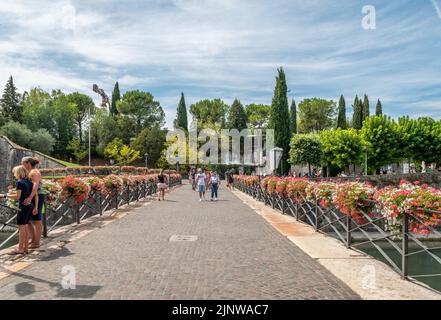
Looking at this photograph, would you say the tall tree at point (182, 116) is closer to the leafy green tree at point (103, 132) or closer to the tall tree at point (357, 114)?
the leafy green tree at point (103, 132)

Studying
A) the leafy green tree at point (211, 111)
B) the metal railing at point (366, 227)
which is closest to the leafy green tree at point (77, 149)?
the leafy green tree at point (211, 111)

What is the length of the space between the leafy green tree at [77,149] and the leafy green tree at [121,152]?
4584 millimetres

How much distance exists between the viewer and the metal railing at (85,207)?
9453 millimetres

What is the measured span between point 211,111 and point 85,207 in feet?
215

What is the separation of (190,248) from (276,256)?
5.60 ft

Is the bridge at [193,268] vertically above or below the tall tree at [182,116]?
below

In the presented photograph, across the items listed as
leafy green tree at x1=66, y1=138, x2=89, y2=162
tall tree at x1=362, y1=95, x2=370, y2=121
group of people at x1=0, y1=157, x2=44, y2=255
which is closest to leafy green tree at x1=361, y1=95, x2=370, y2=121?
tall tree at x1=362, y1=95, x2=370, y2=121

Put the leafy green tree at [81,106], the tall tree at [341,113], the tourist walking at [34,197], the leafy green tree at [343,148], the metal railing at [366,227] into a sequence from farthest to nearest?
the leafy green tree at [81,106], the tall tree at [341,113], the leafy green tree at [343,148], the tourist walking at [34,197], the metal railing at [366,227]

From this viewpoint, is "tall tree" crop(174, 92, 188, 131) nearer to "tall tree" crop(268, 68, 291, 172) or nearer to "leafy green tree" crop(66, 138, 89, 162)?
"leafy green tree" crop(66, 138, 89, 162)

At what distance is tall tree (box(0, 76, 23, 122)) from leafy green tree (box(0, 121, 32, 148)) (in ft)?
29.8

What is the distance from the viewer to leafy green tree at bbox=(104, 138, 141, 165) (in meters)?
72.5

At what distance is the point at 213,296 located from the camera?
15.7 ft

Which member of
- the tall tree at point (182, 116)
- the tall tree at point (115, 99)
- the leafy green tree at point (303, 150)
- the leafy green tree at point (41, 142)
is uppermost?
the tall tree at point (115, 99)
